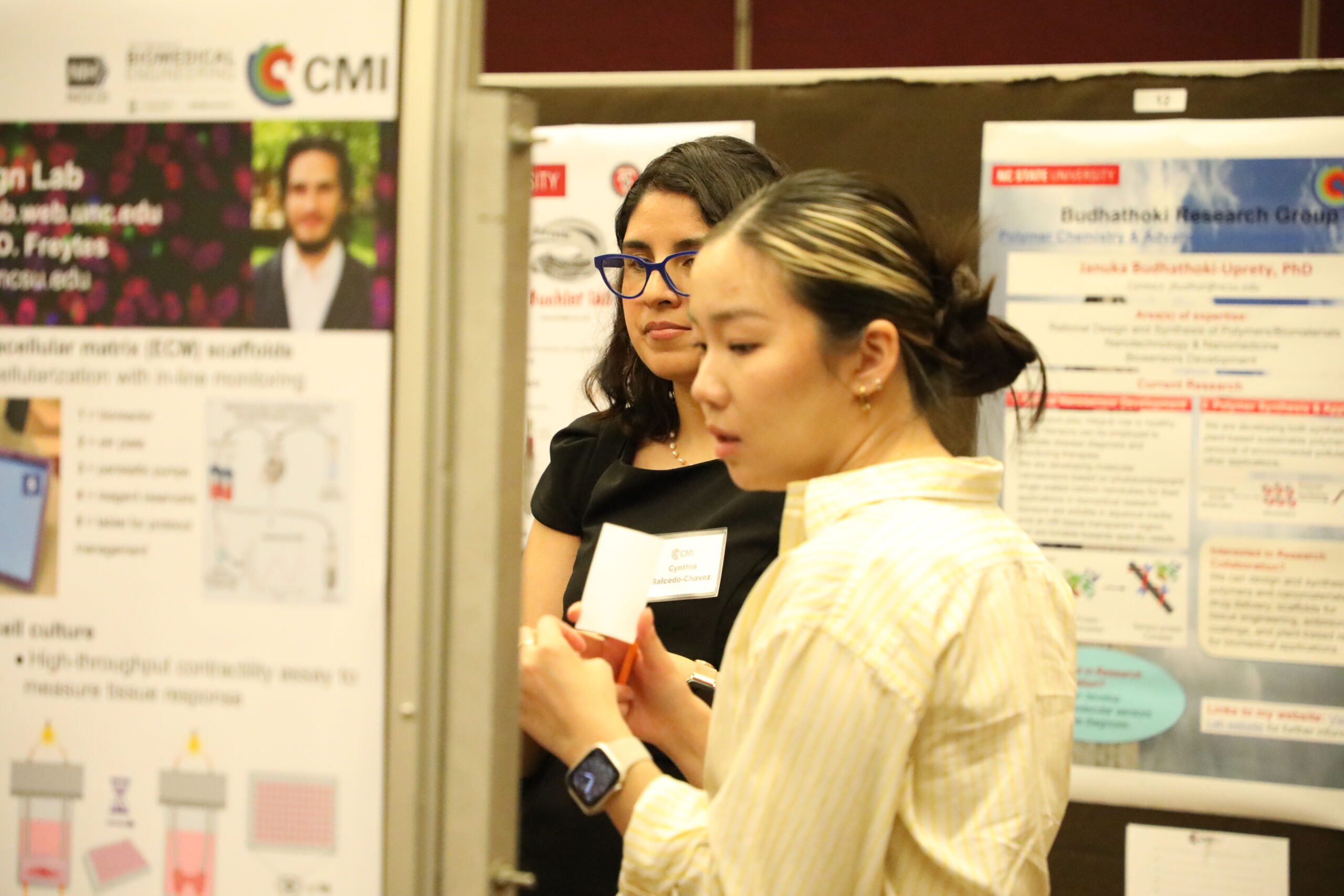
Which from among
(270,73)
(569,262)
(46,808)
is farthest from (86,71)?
(569,262)

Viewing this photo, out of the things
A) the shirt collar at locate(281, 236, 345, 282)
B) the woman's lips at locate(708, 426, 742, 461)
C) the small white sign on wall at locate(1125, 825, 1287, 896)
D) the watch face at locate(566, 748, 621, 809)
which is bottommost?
the small white sign on wall at locate(1125, 825, 1287, 896)

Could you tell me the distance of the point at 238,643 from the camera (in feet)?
2.57

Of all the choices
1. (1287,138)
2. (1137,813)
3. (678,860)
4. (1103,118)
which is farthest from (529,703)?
(1287,138)

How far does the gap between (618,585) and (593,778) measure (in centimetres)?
22

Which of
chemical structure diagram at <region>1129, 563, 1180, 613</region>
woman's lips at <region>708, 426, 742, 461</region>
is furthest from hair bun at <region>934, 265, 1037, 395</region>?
chemical structure diagram at <region>1129, 563, 1180, 613</region>

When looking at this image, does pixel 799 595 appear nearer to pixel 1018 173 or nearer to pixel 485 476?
pixel 485 476

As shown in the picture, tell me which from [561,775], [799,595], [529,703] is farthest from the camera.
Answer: [561,775]

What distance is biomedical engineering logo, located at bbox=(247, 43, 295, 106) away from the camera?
771mm

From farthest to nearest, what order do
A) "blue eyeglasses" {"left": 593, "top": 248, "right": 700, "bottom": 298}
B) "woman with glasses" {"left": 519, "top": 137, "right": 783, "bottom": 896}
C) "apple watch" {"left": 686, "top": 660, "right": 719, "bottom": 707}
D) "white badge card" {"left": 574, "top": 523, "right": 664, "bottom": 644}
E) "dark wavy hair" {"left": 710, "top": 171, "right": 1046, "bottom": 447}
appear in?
"blue eyeglasses" {"left": 593, "top": 248, "right": 700, "bottom": 298}, "woman with glasses" {"left": 519, "top": 137, "right": 783, "bottom": 896}, "apple watch" {"left": 686, "top": 660, "right": 719, "bottom": 707}, "white badge card" {"left": 574, "top": 523, "right": 664, "bottom": 644}, "dark wavy hair" {"left": 710, "top": 171, "right": 1046, "bottom": 447}

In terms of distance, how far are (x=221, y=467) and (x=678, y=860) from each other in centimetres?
47

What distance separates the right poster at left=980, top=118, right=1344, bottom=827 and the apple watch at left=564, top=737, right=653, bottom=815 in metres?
1.42

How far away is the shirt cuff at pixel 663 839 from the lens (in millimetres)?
897

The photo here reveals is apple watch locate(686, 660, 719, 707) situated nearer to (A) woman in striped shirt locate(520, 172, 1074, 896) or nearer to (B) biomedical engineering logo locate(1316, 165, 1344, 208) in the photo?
(A) woman in striped shirt locate(520, 172, 1074, 896)

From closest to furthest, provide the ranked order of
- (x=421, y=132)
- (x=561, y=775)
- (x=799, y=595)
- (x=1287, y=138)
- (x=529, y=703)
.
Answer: (x=421, y=132)
(x=799, y=595)
(x=529, y=703)
(x=561, y=775)
(x=1287, y=138)
